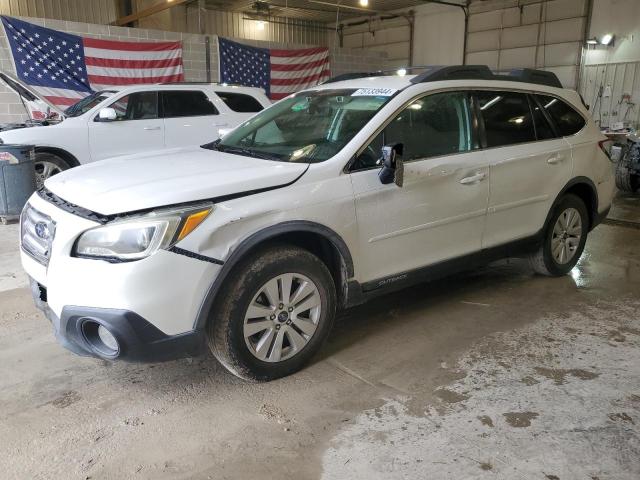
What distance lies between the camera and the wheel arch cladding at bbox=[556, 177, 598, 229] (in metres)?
4.55

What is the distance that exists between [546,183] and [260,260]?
8.66 feet

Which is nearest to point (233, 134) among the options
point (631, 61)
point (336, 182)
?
point (336, 182)

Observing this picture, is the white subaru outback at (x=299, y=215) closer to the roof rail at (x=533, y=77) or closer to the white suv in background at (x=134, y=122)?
the roof rail at (x=533, y=77)

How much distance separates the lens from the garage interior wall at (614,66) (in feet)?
43.9

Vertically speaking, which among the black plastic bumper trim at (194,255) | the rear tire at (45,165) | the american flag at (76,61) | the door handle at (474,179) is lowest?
A: the rear tire at (45,165)

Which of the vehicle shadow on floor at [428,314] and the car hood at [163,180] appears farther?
the vehicle shadow on floor at [428,314]

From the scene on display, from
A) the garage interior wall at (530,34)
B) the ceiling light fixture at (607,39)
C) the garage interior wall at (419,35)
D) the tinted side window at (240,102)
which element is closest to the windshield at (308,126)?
the tinted side window at (240,102)

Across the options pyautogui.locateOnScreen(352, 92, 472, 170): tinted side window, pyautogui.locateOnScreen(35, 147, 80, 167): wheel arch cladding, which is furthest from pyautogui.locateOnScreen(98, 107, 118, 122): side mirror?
pyautogui.locateOnScreen(352, 92, 472, 170): tinted side window

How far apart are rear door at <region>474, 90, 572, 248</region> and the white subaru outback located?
1cm

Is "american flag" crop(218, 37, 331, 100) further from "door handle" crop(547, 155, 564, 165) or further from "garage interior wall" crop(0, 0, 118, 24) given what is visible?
"door handle" crop(547, 155, 564, 165)

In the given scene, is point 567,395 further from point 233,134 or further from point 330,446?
point 233,134

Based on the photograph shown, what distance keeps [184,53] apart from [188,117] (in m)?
4.64

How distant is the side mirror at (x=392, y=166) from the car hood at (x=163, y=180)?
48 centimetres

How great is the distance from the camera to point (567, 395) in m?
2.98
